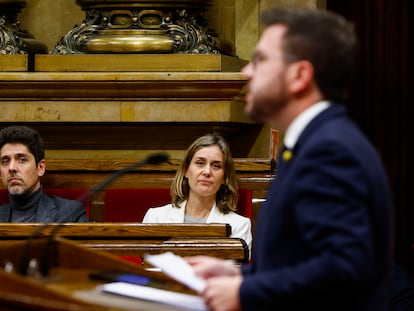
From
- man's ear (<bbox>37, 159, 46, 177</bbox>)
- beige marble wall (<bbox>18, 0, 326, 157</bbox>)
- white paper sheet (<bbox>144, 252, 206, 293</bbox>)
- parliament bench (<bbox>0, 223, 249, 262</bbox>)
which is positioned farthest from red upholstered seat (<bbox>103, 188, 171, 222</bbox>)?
white paper sheet (<bbox>144, 252, 206, 293</bbox>)

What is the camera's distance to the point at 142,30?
22.3 feet

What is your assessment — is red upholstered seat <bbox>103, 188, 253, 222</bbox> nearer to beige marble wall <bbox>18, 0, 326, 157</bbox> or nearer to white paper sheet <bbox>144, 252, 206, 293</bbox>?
beige marble wall <bbox>18, 0, 326, 157</bbox>

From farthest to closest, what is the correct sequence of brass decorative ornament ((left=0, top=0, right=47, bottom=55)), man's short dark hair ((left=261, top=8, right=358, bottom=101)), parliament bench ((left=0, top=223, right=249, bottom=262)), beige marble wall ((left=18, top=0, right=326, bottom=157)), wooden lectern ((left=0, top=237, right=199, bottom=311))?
1. beige marble wall ((left=18, top=0, right=326, bottom=157))
2. brass decorative ornament ((left=0, top=0, right=47, bottom=55))
3. parliament bench ((left=0, top=223, right=249, bottom=262))
4. man's short dark hair ((left=261, top=8, right=358, bottom=101))
5. wooden lectern ((left=0, top=237, right=199, bottom=311))

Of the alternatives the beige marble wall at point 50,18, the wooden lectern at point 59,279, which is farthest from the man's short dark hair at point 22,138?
the wooden lectern at point 59,279

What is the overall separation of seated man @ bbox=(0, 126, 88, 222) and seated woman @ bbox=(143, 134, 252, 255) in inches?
17.0

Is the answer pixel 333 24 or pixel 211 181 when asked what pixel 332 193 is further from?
pixel 211 181

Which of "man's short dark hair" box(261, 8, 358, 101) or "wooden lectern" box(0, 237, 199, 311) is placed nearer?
"wooden lectern" box(0, 237, 199, 311)

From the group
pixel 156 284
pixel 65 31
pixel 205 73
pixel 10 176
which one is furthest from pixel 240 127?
pixel 156 284

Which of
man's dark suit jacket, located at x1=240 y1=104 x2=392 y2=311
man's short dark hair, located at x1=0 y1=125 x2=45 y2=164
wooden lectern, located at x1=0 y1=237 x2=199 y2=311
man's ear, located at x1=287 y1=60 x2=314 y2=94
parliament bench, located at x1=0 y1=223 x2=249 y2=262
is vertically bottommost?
parliament bench, located at x1=0 y1=223 x2=249 y2=262

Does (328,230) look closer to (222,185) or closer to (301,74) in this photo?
(301,74)

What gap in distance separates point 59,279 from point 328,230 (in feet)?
2.24

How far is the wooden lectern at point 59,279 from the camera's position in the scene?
224 centimetres

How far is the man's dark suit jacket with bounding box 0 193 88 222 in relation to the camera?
18.1 feet

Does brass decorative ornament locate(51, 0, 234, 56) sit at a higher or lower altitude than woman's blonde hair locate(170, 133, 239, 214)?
higher
